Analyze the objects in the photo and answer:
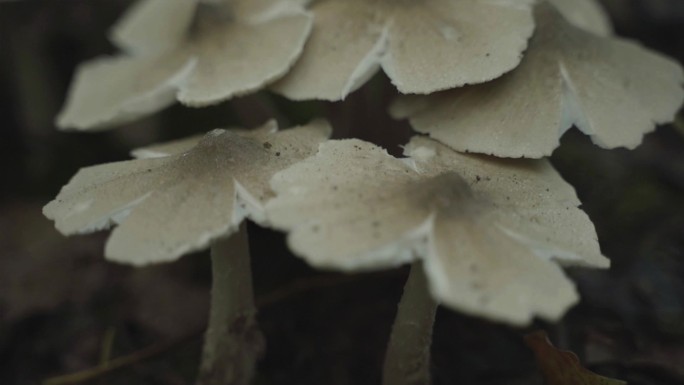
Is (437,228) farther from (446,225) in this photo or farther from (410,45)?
(410,45)

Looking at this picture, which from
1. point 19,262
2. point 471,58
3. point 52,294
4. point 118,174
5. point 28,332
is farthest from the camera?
point 19,262

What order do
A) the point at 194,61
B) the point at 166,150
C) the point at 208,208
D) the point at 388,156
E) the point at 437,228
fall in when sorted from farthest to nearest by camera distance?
1. the point at 194,61
2. the point at 166,150
3. the point at 388,156
4. the point at 208,208
5. the point at 437,228

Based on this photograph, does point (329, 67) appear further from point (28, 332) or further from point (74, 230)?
point (28, 332)

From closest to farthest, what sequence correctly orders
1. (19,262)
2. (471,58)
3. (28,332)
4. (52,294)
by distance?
(471,58)
(28,332)
(52,294)
(19,262)

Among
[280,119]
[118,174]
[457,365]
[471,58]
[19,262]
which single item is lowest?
[19,262]

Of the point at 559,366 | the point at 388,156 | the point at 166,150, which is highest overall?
the point at 388,156

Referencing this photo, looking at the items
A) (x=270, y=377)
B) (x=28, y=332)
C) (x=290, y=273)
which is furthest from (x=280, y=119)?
(x=28, y=332)

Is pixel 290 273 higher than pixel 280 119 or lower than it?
lower

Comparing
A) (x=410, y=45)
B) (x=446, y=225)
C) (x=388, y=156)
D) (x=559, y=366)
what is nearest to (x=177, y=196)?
(x=388, y=156)
